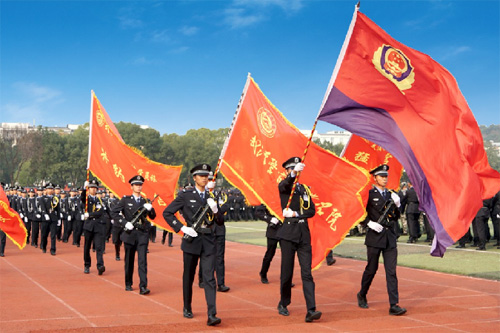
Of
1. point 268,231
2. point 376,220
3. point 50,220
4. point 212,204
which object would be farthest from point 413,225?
point 212,204

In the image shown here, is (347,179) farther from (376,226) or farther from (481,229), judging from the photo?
(481,229)

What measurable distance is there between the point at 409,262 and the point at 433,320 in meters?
5.74

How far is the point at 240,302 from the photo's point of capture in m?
8.30

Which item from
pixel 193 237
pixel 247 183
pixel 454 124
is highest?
pixel 454 124

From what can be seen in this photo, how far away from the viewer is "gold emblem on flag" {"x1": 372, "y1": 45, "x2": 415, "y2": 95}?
6840mm

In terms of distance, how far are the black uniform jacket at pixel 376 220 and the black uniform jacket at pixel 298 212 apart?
1.02 m

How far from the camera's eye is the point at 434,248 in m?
6.33

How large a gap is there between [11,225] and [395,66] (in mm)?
8742

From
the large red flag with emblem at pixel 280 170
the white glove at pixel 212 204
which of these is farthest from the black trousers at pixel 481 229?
the white glove at pixel 212 204

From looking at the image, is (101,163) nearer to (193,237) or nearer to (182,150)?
(193,237)

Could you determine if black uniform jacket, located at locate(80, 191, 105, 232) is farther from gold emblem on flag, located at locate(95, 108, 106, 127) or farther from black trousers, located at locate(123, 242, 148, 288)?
black trousers, located at locate(123, 242, 148, 288)

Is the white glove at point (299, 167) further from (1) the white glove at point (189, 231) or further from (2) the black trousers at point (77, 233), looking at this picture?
(2) the black trousers at point (77, 233)

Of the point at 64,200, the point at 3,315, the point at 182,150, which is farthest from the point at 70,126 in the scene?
the point at 3,315

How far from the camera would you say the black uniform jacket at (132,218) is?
9.25 meters
